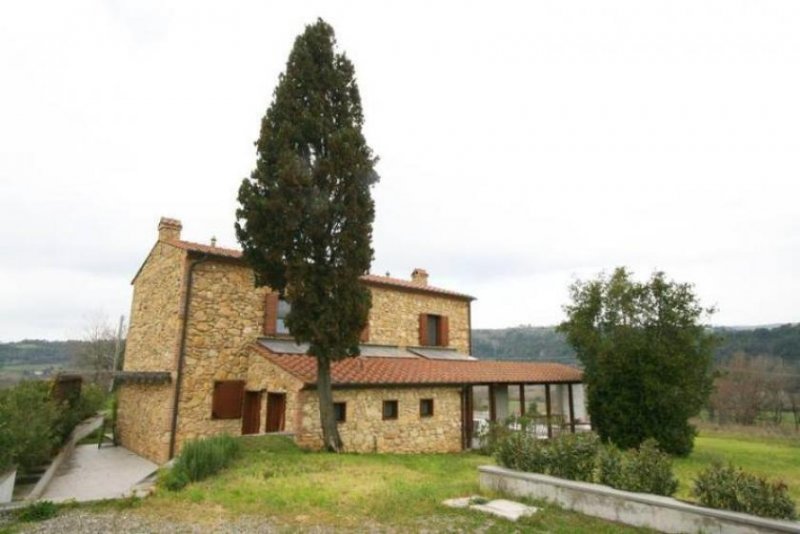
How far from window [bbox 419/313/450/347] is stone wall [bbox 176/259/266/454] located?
7569mm

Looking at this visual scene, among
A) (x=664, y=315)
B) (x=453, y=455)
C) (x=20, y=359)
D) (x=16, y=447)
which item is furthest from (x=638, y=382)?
(x=20, y=359)

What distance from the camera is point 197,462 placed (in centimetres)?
911

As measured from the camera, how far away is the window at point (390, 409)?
46.8 feet

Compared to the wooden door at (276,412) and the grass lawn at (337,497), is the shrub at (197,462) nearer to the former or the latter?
the grass lawn at (337,497)

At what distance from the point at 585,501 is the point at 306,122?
34.2ft

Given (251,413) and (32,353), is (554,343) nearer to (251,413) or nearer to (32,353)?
(251,413)

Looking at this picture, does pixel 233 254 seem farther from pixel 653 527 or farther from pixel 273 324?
pixel 653 527

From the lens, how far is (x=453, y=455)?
47.3ft

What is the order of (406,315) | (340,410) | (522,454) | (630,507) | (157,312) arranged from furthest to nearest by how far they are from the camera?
(406,315)
(157,312)
(340,410)
(522,454)
(630,507)

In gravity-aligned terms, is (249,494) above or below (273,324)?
below

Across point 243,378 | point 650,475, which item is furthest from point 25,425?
point 650,475

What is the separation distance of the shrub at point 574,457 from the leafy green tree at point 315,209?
19.5 feet

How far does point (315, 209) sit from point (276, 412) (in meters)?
6.07

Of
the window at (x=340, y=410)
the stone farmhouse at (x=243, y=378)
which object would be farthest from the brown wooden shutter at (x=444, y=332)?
the window at (x=340, y=410)
